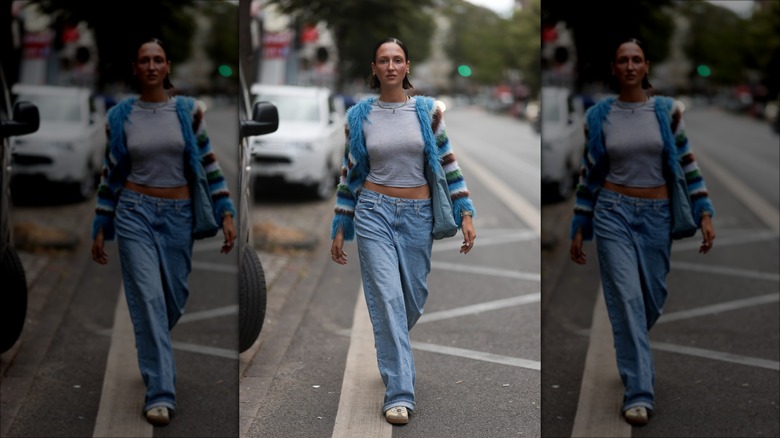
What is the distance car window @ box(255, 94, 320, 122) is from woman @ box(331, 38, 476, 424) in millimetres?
1968

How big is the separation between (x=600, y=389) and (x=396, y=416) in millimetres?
1304

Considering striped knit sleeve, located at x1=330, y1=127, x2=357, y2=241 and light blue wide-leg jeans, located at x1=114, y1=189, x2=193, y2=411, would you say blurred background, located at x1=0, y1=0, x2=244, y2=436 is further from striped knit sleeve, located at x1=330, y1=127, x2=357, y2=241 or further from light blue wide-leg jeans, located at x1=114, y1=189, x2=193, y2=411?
striped knit sleeve, located at x1=330, y1=127, x2=357, y2=241

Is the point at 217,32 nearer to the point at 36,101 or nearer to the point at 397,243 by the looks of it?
the point at 36,101

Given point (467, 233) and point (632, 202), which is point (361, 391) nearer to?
point (467, 233)

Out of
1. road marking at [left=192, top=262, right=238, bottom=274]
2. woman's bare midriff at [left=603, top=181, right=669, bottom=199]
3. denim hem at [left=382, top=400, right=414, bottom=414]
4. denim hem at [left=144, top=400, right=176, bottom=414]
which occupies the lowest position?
denim hem at [left=144, top=400, right=176, bottom=414]

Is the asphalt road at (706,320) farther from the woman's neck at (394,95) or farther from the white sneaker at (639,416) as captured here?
the woman's neck at (394,95)

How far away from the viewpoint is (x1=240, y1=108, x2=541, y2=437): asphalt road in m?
4.05

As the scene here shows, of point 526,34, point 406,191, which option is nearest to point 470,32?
point 406,191

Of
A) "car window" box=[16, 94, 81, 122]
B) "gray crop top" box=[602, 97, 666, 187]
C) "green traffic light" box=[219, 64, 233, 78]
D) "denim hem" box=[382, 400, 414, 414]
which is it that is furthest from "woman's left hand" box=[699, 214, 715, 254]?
"car window" box=[16, 94, 81, 122]

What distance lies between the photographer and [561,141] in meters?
4.98

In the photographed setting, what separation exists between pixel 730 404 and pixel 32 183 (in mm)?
3090

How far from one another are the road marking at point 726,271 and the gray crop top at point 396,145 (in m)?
1.63

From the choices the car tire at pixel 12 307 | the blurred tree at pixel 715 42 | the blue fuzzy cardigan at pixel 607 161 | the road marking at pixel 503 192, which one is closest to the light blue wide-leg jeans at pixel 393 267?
the road marking at pixel 503 192

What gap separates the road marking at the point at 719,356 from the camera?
5109 mm
